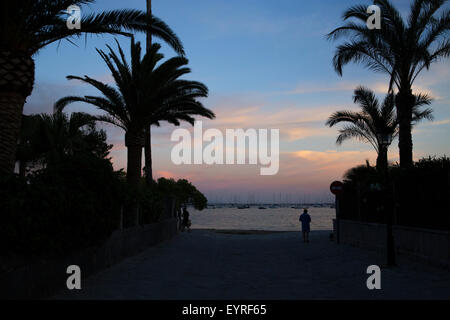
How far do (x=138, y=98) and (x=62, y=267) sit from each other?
13.5 meters

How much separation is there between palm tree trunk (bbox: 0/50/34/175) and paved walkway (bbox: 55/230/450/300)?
3.40 metres

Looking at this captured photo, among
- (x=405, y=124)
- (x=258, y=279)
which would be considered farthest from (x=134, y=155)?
(x=258, y=279)

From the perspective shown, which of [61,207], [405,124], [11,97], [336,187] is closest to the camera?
[61,207]

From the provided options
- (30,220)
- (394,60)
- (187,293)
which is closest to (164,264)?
(187,293)

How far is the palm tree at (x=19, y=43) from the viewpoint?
36.4 feet

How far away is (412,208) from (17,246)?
454 inches

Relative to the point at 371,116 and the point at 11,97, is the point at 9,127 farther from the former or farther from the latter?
the point at 371,116

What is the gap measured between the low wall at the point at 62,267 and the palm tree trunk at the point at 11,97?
279 centimetres

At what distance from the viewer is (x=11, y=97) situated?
445 inches

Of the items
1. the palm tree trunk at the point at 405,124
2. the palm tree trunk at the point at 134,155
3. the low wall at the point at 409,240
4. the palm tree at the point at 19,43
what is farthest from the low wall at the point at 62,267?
the palm tree trunk at the point at 405,124

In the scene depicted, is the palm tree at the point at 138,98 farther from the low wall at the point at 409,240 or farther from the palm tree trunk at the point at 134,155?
the low wall at the point at 409,240

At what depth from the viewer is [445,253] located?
1238 cm
